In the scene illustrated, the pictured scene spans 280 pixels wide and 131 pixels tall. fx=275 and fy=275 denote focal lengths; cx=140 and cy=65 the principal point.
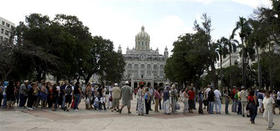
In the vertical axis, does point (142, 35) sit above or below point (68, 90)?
above

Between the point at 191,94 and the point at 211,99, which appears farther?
the point at 191,94

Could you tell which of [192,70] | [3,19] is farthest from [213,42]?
[3,19]

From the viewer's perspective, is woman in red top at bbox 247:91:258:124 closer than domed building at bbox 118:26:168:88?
Yes

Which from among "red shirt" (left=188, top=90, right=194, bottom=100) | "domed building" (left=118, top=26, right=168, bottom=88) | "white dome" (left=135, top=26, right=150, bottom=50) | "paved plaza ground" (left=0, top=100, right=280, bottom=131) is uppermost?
"white dome" (left=135, top=26, right=150, bottom=50)

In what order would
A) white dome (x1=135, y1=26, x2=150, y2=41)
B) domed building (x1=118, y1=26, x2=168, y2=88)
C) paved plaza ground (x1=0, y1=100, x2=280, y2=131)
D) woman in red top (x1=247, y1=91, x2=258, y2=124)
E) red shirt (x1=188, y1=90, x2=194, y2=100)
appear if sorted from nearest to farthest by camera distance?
paved plaza ground (x1=0, y1=100, x2=280, y2=131)
woman in red top (x1=247, y1=91, x2=258, y2=124)
red shirt (x1=188, y1=90, x2=194, y2=100)
white dome (x1=135, y1=26, x2=150, y2=41)
domed building (x1=118, y1=26, x2=168, y2=88)

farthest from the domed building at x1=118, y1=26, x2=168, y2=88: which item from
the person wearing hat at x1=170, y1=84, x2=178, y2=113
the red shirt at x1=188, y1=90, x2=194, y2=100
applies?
the person wearing hat at x1=170, y1=84, x2=178, y2=113

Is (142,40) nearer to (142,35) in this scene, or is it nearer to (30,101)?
(142,35)

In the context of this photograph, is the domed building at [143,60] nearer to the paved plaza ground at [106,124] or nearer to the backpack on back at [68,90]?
the backpack on back at [68,90]

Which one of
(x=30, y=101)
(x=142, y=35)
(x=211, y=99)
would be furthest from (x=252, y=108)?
(x=142, y=35)

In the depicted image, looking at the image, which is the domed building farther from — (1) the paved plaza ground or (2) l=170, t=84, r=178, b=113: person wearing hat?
(1) the paved plaza ground

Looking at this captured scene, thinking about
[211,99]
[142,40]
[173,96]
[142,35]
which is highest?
[142,35]

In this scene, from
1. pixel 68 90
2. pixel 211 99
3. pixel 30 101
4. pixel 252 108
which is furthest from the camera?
pixel 211 99

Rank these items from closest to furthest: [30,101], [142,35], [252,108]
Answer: [252,108]
[30,101]
[142,35]

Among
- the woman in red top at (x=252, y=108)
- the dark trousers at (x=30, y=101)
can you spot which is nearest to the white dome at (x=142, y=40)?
the dark trousers at (x=30, y=101)
